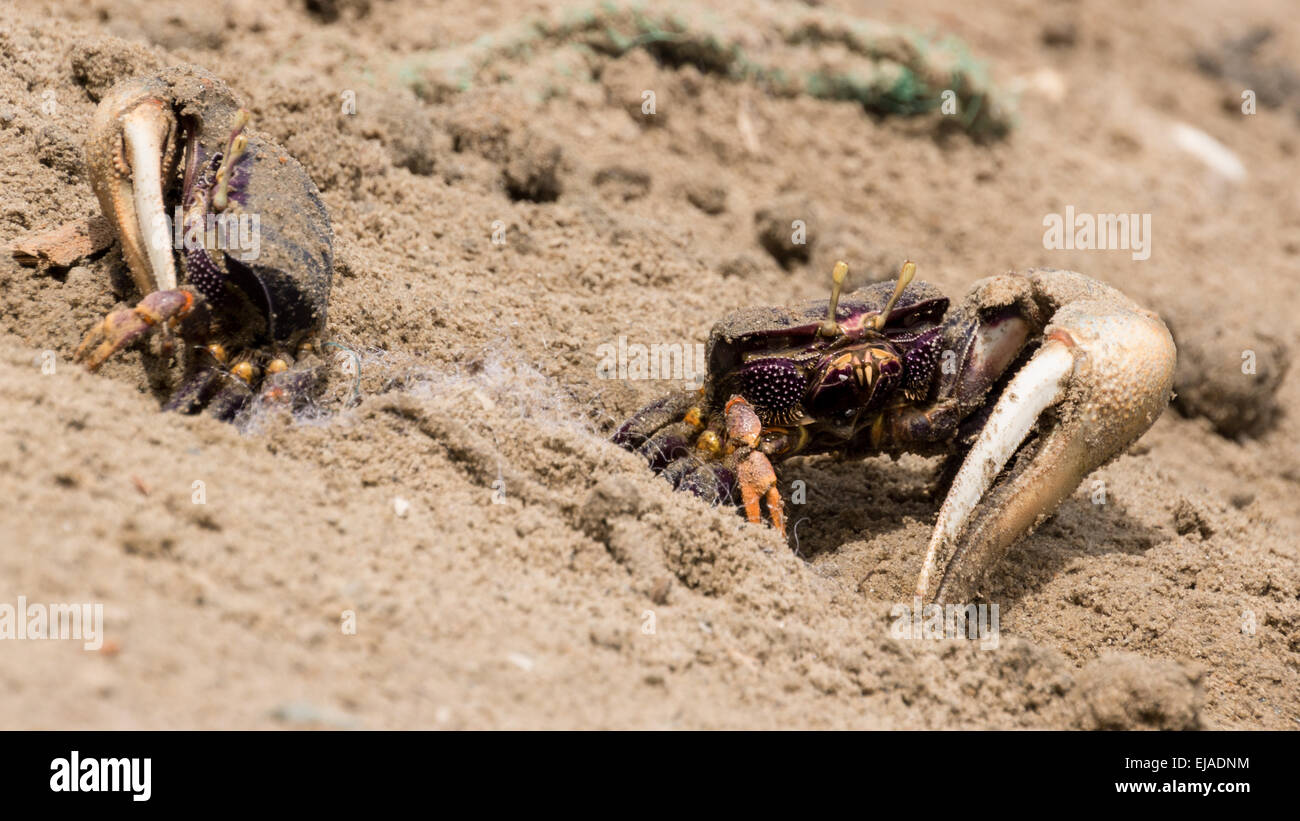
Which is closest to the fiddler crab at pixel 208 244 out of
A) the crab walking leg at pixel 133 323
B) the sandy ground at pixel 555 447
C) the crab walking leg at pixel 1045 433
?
the crab walking leg at pixel 133 323

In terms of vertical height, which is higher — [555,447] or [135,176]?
[135,176]

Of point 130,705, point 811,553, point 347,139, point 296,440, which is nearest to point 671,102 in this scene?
point 347,139

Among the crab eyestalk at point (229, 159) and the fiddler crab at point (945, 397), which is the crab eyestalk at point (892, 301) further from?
the crab eyestalk at point (229, 159)

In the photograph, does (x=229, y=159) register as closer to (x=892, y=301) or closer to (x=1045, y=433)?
(x=892, y=301)

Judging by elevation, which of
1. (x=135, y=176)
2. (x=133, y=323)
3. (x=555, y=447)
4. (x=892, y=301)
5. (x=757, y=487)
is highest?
(x=135, y=176)

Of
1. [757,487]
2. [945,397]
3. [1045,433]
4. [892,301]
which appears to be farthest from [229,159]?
[1045,433]

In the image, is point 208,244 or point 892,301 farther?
point 892,301

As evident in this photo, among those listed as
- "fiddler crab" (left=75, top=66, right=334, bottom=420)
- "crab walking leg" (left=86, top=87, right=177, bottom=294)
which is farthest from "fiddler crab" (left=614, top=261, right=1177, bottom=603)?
"crab walking leg" (left=86, top=87, right=177, bottom=294)
